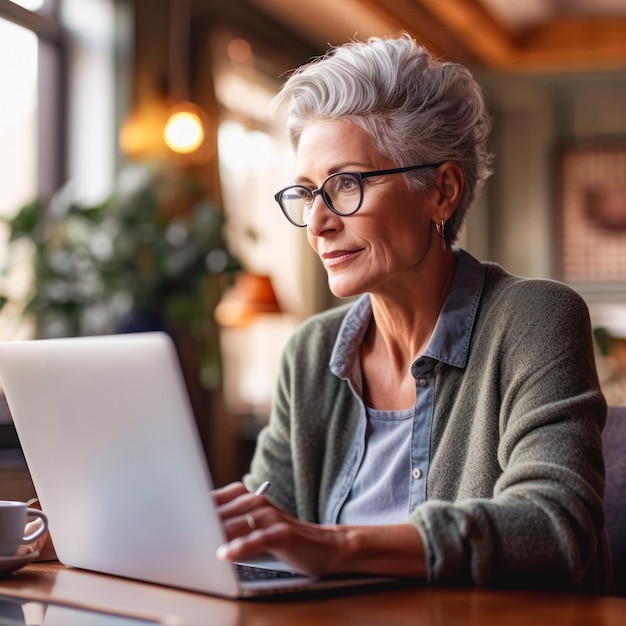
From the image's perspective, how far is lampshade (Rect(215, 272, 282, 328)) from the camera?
18.1 ft

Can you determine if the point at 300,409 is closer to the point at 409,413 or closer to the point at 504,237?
the point at 409,413

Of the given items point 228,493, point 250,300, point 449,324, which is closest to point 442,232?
point 449,324

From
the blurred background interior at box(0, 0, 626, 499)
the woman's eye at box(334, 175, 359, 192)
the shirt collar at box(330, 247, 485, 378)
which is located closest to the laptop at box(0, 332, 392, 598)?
the shirt collar at box(330, 247, 485, 378)

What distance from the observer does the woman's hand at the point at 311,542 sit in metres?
1.08

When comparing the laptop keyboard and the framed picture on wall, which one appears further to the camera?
the framed picture on wall

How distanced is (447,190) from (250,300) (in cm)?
391

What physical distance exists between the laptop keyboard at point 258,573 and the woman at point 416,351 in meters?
0.13

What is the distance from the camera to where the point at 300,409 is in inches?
67.4

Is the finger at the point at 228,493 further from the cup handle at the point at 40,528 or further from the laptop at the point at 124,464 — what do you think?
the cup handle at the point at 40,528

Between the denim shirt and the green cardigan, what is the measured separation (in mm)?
14

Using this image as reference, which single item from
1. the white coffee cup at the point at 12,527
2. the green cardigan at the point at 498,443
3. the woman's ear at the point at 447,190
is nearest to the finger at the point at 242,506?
the green cardigan at the point at 498,443

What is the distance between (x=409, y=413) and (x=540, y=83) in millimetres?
7195

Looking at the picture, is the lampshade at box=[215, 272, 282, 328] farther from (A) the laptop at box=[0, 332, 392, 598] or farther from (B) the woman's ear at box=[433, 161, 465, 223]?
(A) the laptop at box=[0, 332, 392, 598]

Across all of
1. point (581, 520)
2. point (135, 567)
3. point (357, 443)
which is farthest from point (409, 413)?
point (135, 567)
